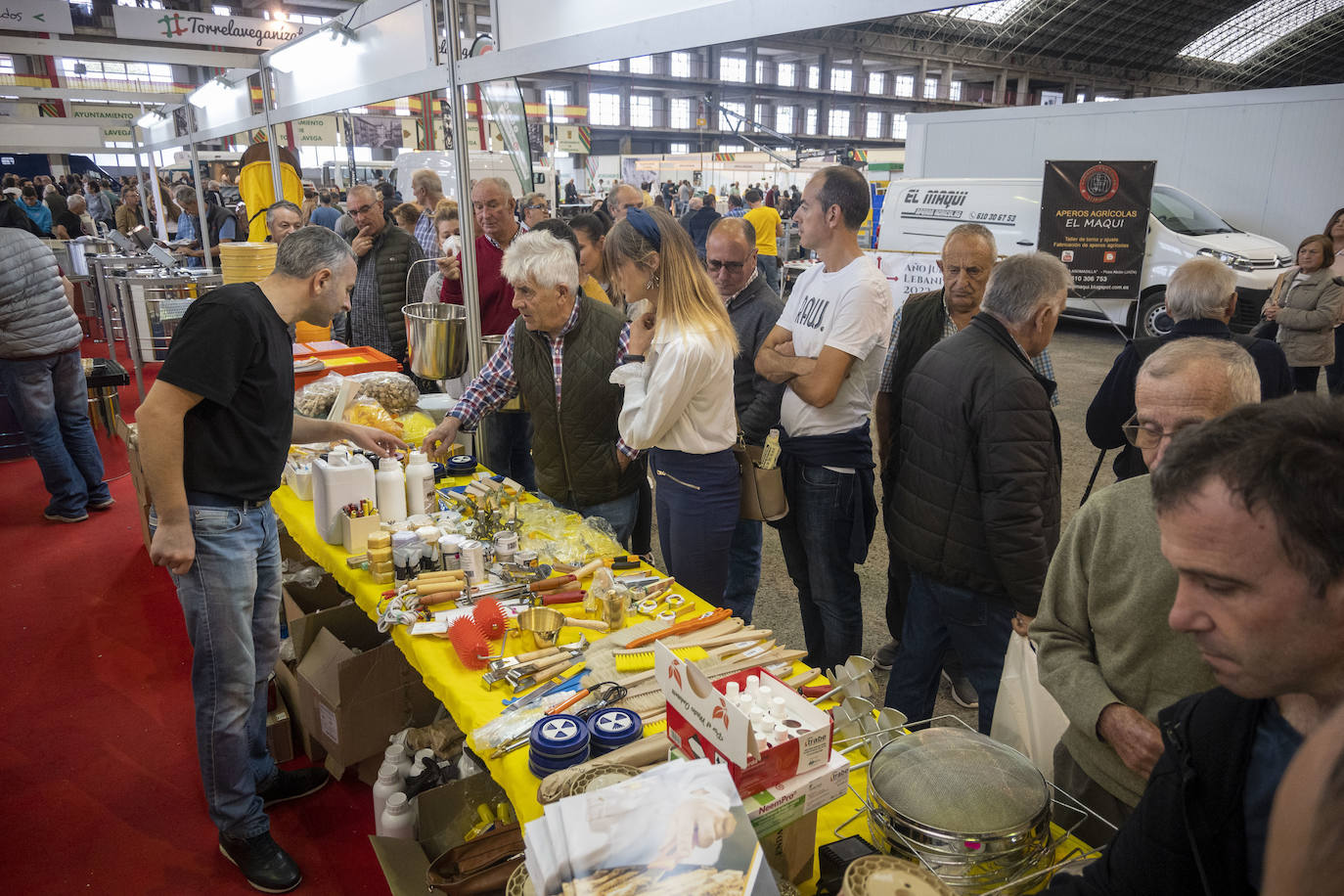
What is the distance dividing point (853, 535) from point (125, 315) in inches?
278

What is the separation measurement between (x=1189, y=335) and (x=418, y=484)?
9.48 feet

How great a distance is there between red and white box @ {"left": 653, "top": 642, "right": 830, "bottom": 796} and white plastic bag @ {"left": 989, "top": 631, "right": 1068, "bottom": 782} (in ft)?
2.27

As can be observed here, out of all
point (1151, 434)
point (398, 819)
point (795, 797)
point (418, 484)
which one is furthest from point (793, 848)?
point (418, 484)

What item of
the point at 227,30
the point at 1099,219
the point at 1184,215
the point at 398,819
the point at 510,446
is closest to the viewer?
the point at 398,819

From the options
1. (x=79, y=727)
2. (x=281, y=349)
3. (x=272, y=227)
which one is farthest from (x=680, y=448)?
(x=272, y=227)

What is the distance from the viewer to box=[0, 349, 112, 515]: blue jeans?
470 cm

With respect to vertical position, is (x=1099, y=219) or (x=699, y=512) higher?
(x=1099, y=219)

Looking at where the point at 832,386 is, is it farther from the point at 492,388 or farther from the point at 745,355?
the point at 492,388

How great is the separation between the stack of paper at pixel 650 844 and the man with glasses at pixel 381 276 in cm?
435

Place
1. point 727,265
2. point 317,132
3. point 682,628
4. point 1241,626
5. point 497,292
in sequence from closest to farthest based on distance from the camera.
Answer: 1. point 1241,626
2. point 682,628
3. point 727,265
4. point 497,292
5. point 317,132

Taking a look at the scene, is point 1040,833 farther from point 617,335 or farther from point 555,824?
point 617,335

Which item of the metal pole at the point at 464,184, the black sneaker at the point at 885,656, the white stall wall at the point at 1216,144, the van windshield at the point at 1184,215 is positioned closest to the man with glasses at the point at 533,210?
the metal pole at the point at 464,184

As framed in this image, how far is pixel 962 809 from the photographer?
1.18 metres

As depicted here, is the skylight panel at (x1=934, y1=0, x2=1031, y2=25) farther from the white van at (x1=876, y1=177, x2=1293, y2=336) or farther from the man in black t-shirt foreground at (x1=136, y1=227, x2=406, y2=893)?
the man in black t-shirt foreground at (x1=136, y1=227, x2=406, y2=893)
